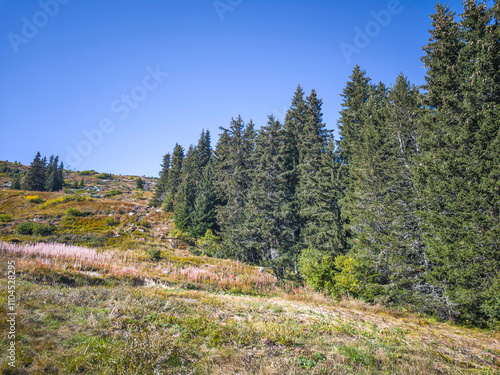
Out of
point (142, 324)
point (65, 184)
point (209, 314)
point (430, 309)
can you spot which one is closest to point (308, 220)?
point (430, 309)

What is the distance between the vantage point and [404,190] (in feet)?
52.3

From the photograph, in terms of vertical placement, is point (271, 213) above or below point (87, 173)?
below

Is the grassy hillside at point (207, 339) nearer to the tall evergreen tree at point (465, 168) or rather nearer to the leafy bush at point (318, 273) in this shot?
the tall evergreen tree at point (465, 168)

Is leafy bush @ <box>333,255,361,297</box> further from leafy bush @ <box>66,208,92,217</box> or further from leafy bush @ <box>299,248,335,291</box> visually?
leafy bush @ <box>66,208,92,217</box>

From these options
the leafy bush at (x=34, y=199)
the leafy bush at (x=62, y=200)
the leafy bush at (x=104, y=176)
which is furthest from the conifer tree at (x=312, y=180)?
the leafy bush at (x=104, y=176)

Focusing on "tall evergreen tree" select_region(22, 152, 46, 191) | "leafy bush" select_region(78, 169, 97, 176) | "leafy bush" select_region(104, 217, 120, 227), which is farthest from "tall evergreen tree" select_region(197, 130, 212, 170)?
"leafy bush" select_region(78, 169, 97, 176)

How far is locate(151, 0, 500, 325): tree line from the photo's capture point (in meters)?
10.4

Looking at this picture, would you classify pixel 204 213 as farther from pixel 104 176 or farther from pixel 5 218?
pixel 104 176

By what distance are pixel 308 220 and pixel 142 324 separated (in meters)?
21.1

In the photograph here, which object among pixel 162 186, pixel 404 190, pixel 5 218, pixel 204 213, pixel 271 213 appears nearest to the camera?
pixel 404 190

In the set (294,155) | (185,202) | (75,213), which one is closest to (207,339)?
(294,155)

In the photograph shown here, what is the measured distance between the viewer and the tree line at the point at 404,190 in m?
10.4

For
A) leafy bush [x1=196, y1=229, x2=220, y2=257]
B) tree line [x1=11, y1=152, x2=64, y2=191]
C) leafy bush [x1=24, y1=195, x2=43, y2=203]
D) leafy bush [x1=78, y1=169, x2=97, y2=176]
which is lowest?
leafy bush [x1=196, y1=229, x2=220, y2=257]

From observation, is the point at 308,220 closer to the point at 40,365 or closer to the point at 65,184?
the point at 40,365
